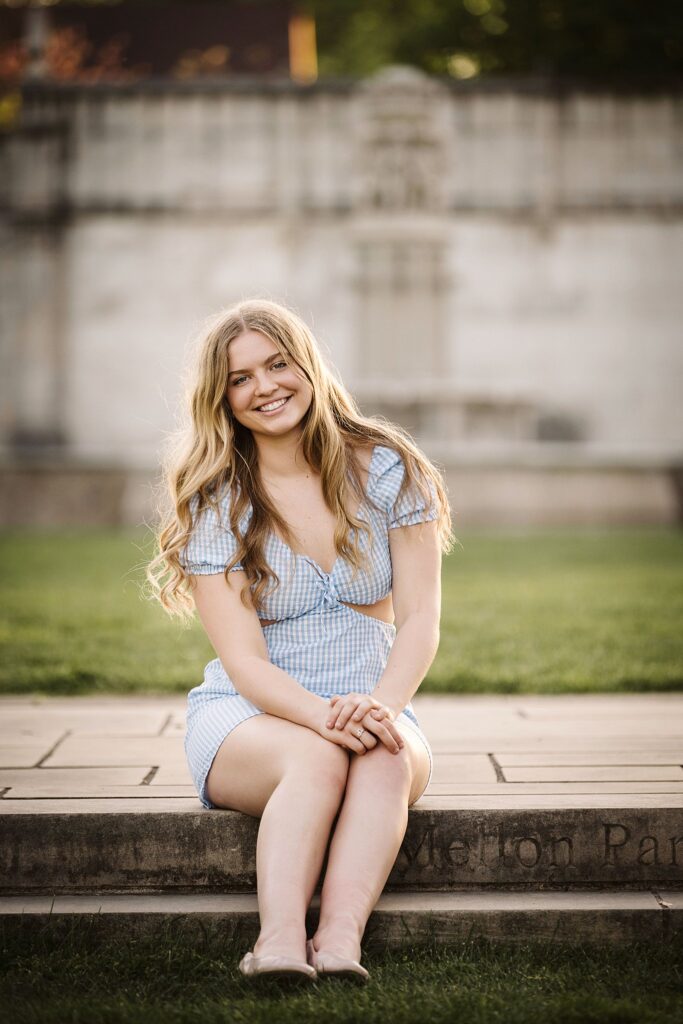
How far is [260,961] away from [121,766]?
111 centimetres

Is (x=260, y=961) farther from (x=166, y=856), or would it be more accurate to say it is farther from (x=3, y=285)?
(x=3, y=285)

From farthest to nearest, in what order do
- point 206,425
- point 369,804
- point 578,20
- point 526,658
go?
1. point 578,20
2. point 526,658
3. point 206,425
4. point 369,804

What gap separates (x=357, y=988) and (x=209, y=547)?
3.95 ft

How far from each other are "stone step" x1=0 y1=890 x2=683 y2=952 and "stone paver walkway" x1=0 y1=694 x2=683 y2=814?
0.26 m

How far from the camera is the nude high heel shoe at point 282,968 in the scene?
230 cm

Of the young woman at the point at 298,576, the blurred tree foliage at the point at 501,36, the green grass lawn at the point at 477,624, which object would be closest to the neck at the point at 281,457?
the young woman at the point at 298,576

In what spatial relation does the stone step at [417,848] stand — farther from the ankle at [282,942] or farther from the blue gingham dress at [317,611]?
the ankle at [282,942]

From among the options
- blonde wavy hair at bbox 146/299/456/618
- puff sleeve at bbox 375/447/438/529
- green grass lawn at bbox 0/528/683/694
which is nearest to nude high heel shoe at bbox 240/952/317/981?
blonde wavy hair at bbox 146/299/456/618

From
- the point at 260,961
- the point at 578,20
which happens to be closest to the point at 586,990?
the point at 260,961

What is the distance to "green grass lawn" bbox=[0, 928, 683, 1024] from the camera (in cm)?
224

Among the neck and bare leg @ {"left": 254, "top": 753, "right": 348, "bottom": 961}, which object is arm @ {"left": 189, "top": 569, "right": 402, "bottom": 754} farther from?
the neck

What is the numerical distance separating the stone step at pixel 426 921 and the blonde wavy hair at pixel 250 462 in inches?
32.7

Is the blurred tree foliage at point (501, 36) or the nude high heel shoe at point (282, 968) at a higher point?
the blurred tree foliage at point (501, 36)

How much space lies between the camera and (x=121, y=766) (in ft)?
10.8
